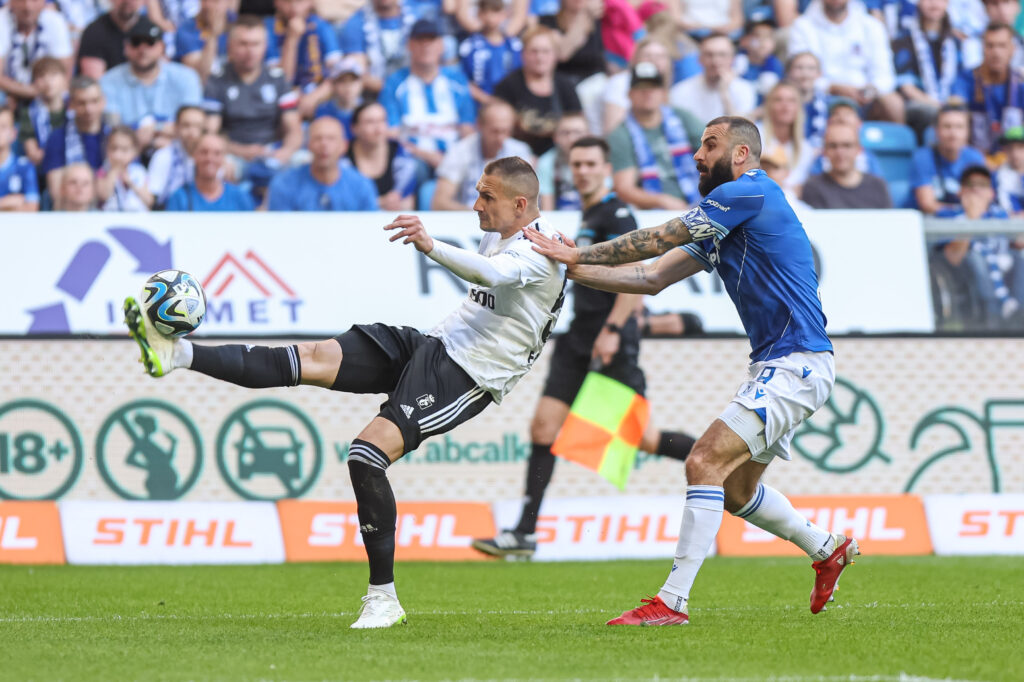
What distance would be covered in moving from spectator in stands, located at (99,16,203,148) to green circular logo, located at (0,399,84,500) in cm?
363

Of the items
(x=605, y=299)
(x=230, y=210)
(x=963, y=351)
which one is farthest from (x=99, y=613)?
(x=963, y=351)

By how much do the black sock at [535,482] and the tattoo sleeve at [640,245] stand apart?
4.01m

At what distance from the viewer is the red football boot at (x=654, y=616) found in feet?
21.0

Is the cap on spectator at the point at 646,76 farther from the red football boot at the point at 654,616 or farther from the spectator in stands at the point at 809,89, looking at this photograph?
the red football boot at the point at 654,616

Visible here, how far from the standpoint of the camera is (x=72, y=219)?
11914mm

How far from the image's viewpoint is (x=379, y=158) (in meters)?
13.8

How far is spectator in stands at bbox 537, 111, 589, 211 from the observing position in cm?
1344

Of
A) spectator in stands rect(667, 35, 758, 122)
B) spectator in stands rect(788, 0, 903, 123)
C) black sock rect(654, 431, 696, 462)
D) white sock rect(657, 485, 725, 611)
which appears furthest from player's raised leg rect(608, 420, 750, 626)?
spectator in stands rect(788, 0, 903, 123)

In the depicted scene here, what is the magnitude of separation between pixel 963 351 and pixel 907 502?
1.68 metres

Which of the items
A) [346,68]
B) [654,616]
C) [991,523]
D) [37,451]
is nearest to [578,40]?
[346,68]

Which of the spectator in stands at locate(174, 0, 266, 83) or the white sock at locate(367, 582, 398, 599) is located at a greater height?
the spectator in stands at locate(174, 0, 266, 83)

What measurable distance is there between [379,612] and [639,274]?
2.02m

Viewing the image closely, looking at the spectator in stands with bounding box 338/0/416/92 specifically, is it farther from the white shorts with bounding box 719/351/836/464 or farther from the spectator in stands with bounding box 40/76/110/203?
the white shorts with bounding box 719/351/836/464

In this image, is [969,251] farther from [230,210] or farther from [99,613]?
[99,613]
